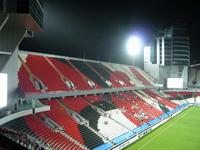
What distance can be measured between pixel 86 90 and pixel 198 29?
3355 centimetres

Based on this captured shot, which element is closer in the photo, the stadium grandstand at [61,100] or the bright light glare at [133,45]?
the stadium grandstand at [61,100]

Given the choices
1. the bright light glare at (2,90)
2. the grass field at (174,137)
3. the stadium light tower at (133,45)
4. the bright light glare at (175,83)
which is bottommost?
the grass field at (174,137)

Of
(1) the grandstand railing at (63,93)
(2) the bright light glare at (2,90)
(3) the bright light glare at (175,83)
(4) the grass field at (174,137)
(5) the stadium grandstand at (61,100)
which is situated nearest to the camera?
(2) the bright light glare at (2,90)

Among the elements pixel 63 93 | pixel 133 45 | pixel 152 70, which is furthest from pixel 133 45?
pixel 63 93

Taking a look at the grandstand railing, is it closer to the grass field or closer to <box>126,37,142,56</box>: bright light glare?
the grass field

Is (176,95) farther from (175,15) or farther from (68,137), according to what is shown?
→ (68,137)

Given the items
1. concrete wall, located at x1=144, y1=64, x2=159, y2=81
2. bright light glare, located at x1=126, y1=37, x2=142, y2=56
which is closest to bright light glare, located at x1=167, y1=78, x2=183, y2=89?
concrete wall, located at x1=144, y1=64, x2=159, y2=81

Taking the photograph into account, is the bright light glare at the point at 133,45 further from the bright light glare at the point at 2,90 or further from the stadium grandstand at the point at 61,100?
the bright light glare at the point at 2,90

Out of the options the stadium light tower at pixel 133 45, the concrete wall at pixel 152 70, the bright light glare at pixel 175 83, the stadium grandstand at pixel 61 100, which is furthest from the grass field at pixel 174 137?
the concrete wall at pixel 152 70

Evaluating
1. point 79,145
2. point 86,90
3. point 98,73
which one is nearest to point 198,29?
point 98,73

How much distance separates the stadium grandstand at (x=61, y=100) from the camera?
15125 mm

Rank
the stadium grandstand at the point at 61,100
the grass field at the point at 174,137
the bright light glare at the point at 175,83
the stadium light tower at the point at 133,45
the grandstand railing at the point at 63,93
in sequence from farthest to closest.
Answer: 1. the bright light glare at the point at 175,83
2. the stadium light tower at the point at 133,45
3. the grass field at the point at 174,137
4. the grandstand railing at the point at 63,93
5. the stadium grandstand at the point at 61,100

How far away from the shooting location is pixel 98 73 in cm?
3597

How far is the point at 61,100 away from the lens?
24.9m
